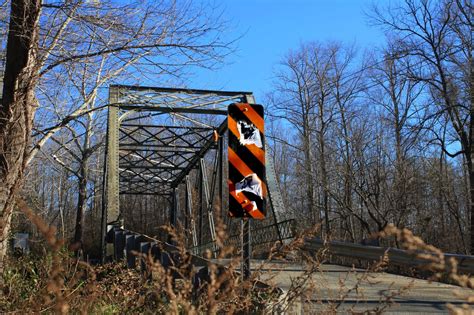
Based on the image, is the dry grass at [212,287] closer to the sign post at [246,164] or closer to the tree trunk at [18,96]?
the sign post at [246,164]

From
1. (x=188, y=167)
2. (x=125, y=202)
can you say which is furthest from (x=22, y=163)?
(x=125, y=202)

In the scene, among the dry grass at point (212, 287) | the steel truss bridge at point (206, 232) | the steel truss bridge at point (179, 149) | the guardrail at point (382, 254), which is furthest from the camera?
the steel truss bridge at point (179, 149)

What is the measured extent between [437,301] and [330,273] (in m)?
2.98

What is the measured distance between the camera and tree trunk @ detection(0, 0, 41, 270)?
19.9ft

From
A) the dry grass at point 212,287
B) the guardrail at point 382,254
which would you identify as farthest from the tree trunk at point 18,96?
the guardrail at point 382,254

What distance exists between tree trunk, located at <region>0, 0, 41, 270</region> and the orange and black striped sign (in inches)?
104

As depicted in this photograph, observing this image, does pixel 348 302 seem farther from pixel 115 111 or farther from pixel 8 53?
pixel 115 111

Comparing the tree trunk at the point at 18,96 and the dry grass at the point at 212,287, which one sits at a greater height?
the tree trunk at the point at 18,96

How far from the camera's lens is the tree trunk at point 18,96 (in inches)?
238

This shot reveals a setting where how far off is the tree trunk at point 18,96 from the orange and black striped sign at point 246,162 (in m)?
2.64

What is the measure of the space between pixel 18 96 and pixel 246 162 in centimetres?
316

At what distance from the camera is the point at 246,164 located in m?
5.24

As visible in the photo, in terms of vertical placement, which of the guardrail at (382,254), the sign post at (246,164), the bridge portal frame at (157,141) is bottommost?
the guardrail at (382,254)

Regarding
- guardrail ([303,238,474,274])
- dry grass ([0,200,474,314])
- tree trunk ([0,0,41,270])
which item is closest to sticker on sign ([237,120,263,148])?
dry grass ([0,200,474,314])
